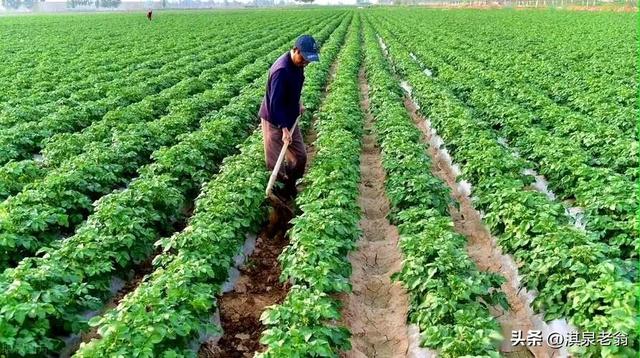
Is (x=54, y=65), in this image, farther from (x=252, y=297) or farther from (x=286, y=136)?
(x=252, y=297)

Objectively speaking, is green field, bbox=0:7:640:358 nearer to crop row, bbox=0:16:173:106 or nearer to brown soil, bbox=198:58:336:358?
brown soil, bbox=198:58:336:358

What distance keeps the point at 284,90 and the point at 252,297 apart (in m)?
2.89

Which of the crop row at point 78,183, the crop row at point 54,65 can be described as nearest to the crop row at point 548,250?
the crop row at point 78,183

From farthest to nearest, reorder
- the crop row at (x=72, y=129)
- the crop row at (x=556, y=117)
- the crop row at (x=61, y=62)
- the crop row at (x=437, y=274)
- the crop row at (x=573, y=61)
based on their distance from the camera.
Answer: the crop row at (x=61, y=62) < the crop row at (x=573, y=61) < the crop row at (x=556, y=117) < the crop row at (x=72, y=129) < the crop row at (x=437, y=274)

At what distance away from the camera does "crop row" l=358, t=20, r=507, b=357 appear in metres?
4.27

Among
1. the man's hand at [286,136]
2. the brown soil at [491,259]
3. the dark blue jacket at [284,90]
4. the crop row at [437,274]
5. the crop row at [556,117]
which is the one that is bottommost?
the brown soil at [491,259]

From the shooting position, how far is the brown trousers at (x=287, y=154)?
25.9 feet

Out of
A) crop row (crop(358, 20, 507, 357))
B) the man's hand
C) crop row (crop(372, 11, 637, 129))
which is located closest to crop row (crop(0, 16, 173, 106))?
the man's hand

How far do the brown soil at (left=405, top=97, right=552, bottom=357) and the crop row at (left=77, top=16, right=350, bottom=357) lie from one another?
2.73 meters

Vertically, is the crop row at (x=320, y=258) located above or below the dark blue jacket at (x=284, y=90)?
below

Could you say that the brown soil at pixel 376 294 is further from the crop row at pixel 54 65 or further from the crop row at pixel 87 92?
the crop row at pixel 54 65

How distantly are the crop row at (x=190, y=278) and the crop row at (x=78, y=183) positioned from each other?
1404 millimetres

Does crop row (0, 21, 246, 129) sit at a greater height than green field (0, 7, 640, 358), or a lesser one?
greater

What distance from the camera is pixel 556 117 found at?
34.9 ft
